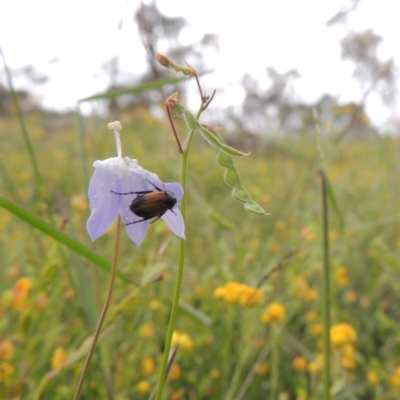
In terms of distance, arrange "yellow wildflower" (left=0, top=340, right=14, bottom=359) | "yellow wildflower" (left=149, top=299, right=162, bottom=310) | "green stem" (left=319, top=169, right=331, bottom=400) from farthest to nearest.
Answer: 1. "yellow wildflower" (left=149, top=299, right=162, bottom=310)
2. "yellow wildflower" (left=0, top=340, right=14, bottom=359)
3. "green stem" (left=319, top=169, right=331, bottom=400)

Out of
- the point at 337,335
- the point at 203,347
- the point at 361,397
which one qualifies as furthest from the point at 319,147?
the point at 361,397

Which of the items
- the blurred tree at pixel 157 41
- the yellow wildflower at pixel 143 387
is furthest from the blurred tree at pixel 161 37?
the yellow wildflower at pixel 143 387

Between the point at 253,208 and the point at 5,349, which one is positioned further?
the point at 5,349

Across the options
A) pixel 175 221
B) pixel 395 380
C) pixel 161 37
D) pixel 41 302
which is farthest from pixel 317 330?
pixel 161 37

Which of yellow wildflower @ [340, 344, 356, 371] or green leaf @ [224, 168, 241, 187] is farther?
yellow wildflower @ [340, 344, 356, 371]

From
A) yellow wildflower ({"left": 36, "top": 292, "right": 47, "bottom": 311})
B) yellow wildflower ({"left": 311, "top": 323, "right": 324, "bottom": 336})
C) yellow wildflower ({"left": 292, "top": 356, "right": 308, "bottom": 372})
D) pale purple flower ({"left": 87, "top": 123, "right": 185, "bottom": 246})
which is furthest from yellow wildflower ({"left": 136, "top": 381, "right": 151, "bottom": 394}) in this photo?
pale purple flower ({"left": 87, "top": 123, "right": 185, "bottom": 246})

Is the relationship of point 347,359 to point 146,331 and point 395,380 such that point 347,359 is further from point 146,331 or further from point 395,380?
point 146,331

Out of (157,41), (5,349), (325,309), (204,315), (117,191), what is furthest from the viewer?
(157,41)

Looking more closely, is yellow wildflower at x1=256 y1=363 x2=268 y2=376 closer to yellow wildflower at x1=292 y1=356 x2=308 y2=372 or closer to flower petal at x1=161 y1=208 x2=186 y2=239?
yellow wildflower at x1=292 y1=356 x2=308 y2=372

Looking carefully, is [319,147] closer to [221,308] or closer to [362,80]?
[221,308]
